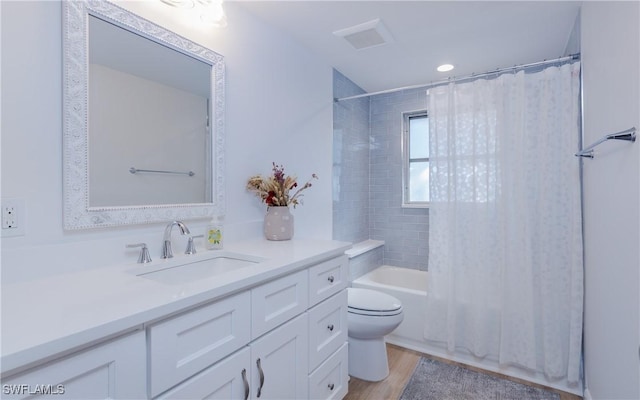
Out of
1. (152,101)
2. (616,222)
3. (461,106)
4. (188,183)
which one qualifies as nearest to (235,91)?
(152,101)

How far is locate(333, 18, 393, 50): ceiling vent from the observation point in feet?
6.72

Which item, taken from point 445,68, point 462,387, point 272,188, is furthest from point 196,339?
point 445,68

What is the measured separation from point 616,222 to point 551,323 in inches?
45.5

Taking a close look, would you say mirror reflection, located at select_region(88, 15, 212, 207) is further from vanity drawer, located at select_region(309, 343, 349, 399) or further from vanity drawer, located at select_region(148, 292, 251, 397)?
vanity drawer, located at select_region(309, 343, 349, 399)

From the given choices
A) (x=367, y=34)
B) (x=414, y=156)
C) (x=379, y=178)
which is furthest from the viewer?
(x=379, y=178)

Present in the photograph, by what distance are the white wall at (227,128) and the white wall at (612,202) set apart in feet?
5.50

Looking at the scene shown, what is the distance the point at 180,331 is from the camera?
0.90m

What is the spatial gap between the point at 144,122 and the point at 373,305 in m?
1.70

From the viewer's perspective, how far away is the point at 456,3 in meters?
1.83

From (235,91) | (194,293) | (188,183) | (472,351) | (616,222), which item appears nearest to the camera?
(194,293)

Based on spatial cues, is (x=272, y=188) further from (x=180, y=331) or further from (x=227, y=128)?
(x=180, y=331)

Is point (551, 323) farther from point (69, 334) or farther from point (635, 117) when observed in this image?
point (69, 334)

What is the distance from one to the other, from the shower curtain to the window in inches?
31.6

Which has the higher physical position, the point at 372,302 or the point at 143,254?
the point at 143,254
